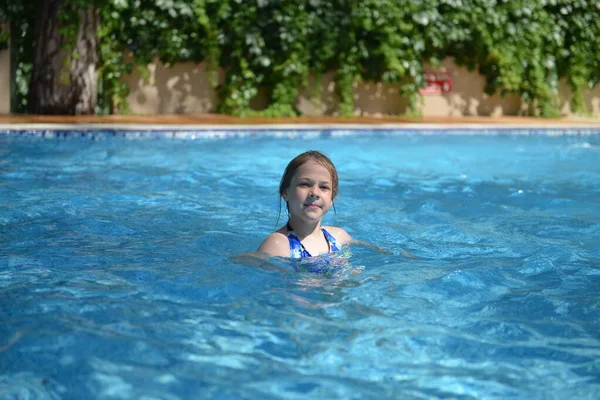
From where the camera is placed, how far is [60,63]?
10.6 m

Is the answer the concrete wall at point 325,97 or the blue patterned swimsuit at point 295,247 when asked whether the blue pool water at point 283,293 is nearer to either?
the blue patterned swimsuit at point 295,247

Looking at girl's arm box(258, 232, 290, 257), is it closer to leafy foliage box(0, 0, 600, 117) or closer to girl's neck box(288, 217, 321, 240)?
girl's neck box(288, 217, 321, 240)

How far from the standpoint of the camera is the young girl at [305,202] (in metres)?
3.71

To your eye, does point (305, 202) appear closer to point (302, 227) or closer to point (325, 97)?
point (302, 227)

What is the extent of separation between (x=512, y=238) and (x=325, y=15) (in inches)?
304

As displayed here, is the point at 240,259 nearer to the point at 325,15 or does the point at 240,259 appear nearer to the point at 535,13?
the point at 325,15

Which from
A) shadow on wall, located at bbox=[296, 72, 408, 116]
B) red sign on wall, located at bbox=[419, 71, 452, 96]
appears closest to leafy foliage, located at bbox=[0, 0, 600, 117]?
shadow on wall, located at bbox=[296, 72, 408, 116]

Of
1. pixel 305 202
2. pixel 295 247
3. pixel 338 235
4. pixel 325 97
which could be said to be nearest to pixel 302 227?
pixel 295 247

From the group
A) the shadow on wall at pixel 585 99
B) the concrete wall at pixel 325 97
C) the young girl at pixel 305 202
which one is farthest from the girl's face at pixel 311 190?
the shadow on wall at pixel 585 99

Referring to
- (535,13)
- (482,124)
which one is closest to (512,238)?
(482,124)

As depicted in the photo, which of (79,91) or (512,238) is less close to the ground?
(79,91)

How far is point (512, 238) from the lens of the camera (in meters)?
4.91

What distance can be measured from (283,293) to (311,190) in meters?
0.50

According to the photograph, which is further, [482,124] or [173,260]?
Answer: [482,124]
